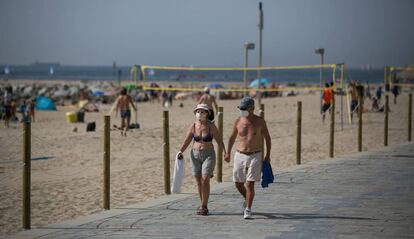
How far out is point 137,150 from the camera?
18094 mm

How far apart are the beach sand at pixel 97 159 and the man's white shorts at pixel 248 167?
230 cm

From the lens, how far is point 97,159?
651 inches

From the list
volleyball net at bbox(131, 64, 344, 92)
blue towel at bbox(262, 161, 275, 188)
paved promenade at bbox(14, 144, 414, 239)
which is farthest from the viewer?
volleyball net at bbox(131, 64, 344, 92)

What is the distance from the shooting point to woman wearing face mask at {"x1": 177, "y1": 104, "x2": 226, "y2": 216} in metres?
8.66

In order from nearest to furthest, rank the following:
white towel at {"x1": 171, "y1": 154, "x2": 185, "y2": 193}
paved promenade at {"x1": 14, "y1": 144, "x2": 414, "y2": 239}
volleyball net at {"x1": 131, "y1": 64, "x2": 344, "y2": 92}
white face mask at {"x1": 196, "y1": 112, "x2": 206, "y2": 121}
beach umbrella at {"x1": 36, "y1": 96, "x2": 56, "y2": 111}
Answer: paved promenade at {"x1": 14, "y1": 144, "x2": 414, "y2": 239}, white face mask at {"x1": 196, "y1": 112, "x2": 206, "y2": 121}, white towel at {"x1": 171, "y1": 154, "x2": 185, "y2": 193}, volleyball net at {"x1": 131, "y1": 64, "x2": 344, "y2": 92}, beach umbrella at {"x1": 36, "y1": 96, "x2": 56, "y2": 111}

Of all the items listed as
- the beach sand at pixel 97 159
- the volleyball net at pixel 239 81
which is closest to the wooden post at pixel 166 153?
the beach sand at pixel 97 159

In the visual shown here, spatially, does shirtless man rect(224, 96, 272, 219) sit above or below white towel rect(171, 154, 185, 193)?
above

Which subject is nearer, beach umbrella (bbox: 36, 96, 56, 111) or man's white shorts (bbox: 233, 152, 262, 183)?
man's white shorts (bbox: 233, 152, 262, 183)

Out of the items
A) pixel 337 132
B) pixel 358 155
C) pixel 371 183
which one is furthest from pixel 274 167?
pixel 337 132

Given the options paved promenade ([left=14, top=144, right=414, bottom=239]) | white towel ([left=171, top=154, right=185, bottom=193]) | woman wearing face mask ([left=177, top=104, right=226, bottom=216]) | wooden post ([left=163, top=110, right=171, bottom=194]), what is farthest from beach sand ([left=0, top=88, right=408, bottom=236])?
woman wearing face mask ([left=177, top=104, right=226, bottom=216])

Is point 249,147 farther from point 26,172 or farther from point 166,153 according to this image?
point 26,172

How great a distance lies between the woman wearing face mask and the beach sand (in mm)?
1881

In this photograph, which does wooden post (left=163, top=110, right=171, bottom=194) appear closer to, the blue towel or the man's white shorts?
the man's white shorts

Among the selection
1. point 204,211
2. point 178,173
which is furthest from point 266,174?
point 178,173
